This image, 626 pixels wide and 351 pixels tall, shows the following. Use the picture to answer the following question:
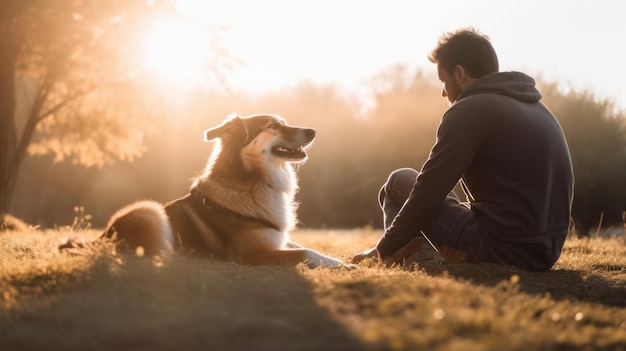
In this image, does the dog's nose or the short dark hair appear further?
the dog's nose

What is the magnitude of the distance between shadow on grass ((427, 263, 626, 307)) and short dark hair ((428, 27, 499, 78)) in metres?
1.69

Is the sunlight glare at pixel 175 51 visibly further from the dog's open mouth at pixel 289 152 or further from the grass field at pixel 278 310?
the grass field at pixel 278 310

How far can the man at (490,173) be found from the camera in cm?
495

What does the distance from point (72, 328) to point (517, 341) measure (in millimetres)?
2087

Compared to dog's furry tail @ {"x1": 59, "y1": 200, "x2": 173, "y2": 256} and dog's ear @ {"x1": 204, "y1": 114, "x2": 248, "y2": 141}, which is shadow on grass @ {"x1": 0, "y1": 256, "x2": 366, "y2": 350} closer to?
dog's furry tail @ {"x1": 59, "y1": 200, "x2": 173, "y2": 256}

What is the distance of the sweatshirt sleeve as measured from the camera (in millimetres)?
4922

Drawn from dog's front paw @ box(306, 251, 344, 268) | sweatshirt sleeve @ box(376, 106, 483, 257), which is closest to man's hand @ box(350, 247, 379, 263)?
dog's front paw @ box(306, 251, 344, 268)

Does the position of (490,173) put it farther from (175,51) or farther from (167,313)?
(175,51)

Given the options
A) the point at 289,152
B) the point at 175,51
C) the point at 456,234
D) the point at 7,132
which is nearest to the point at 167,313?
the point at 456,234

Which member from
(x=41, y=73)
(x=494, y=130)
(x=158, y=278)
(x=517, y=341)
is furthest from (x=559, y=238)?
(x=41, y=73)

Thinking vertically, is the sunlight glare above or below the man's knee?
above

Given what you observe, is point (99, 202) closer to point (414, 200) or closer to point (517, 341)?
point (414, 200)

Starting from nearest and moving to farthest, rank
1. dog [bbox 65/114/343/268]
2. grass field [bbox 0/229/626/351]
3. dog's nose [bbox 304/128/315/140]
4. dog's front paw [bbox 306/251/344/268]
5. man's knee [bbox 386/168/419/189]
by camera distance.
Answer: grass field [bbox 0/229/626/351]
dog's front paw [bbox 306/251/344/268]
dog [bbox 65/114/343/268]
man's knee [bbox 386/168/419/189]
dog's nose [bbox 304/128/315/140]

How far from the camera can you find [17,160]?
13.8 m
